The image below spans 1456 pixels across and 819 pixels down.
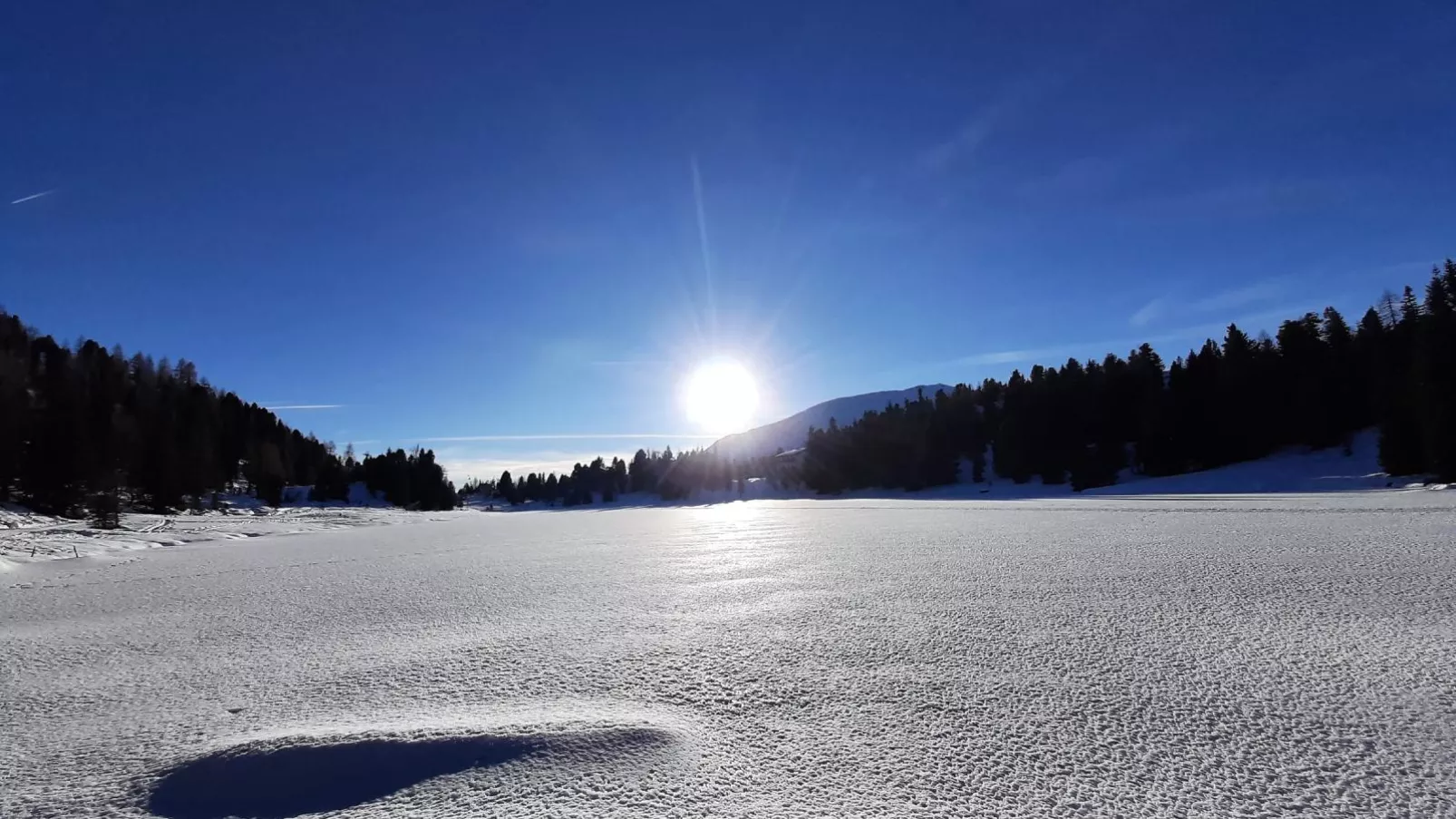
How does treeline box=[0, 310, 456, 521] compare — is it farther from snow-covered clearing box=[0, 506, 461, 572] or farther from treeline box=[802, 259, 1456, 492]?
treeline box=[802, 259, 1456, 492]

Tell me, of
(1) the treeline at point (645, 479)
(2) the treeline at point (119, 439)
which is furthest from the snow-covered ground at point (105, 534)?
(1) the treeline at point (645, 479)

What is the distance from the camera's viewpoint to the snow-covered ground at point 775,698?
1.94 m

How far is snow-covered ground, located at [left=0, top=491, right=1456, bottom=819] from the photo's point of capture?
6.35 feet

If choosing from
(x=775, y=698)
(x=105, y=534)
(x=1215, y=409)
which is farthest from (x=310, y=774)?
(x=1215, y=409)

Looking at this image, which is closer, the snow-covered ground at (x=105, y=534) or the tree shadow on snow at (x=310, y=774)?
the tree shadow on snow at (x=310, y=774)

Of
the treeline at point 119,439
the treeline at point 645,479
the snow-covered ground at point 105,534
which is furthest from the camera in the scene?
the treeline at point 645,479

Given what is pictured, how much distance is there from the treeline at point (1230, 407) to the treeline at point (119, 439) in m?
55.5

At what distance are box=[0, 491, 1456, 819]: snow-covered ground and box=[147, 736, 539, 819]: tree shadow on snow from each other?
0.03 ft

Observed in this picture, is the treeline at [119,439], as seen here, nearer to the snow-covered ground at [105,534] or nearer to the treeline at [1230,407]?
the snow-covered ground at [105,534]

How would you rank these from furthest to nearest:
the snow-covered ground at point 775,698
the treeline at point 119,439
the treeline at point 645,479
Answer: the treeline at point 645,479, the treeline at point 119,439, the snow-covered ground at point 775,698

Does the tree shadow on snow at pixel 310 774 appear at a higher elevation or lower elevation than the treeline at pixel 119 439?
lower

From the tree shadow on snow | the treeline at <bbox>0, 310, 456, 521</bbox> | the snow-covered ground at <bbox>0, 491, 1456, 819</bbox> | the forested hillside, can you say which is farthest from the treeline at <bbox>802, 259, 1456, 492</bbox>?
the treeline at <bbox>0, 310, 456, 521</bbox>

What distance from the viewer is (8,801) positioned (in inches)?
81.4

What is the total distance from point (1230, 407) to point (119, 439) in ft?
224
